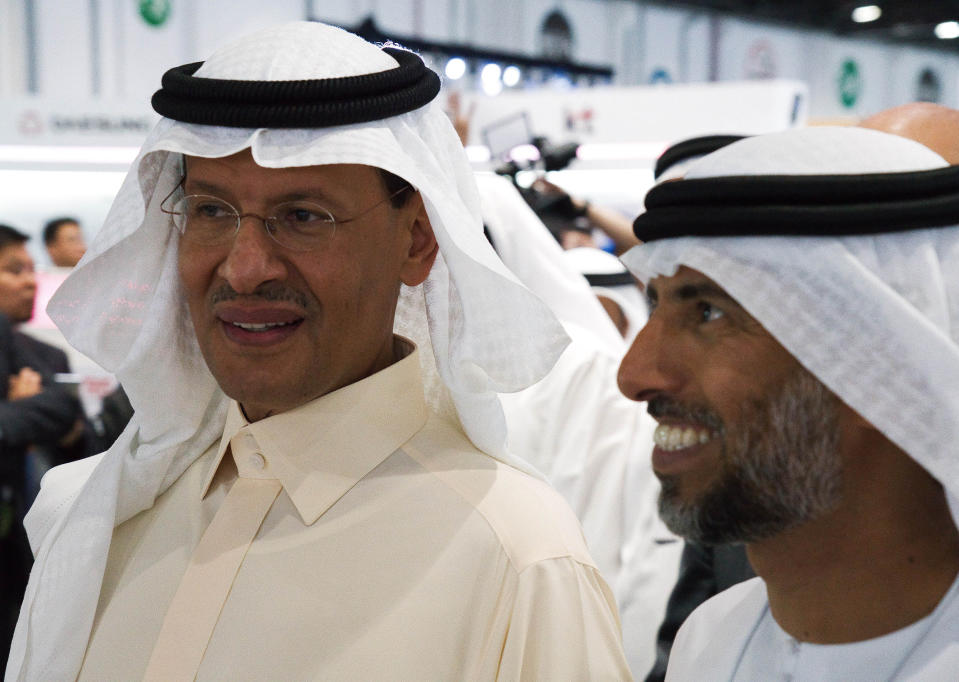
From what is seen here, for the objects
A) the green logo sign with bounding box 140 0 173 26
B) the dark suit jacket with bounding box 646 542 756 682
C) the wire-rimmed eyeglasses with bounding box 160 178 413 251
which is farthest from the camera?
the green logo sign with bounding box 140 0 173 26

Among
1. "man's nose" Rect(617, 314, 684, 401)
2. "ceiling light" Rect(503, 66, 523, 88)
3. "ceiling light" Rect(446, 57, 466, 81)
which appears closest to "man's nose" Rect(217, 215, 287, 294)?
"man's nose" Rect(617, 314, 684, 401)

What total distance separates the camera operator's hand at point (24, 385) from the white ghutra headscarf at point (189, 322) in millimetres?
2744

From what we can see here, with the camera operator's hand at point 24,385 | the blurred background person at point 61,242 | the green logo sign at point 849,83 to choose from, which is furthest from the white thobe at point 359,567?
the green logo sign at point 849,83

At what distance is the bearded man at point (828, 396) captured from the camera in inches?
45.4

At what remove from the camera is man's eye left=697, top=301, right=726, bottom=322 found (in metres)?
1.25

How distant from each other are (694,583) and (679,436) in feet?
4.27

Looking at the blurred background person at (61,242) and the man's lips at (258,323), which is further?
the blurred background person at (61,242)

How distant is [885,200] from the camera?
1.18 meters

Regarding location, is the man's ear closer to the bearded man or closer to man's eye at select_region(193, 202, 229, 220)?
man's eye at select_region(193, 202, 229, 220)

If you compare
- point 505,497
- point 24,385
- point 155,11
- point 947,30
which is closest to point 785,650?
point 505,497

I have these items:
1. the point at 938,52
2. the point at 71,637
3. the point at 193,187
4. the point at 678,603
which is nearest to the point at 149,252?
the point at 193,187

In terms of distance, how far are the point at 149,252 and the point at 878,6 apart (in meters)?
16.8

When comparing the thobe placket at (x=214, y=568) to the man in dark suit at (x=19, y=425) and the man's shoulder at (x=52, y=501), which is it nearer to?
the man's shoulder at (x=52, y=501)

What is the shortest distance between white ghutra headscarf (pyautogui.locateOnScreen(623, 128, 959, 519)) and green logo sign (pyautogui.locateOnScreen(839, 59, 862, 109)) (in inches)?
706
